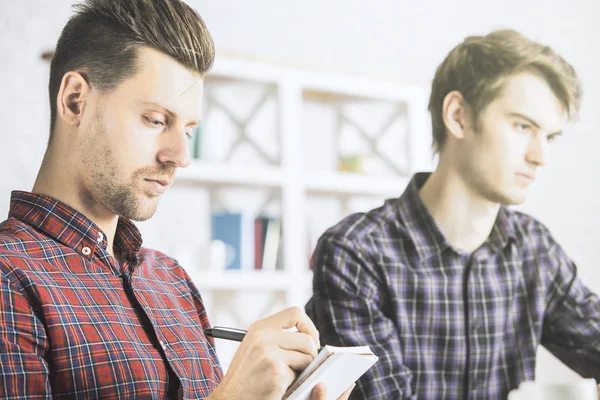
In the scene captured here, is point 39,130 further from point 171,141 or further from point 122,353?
point 122,353

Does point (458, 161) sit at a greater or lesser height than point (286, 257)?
greater

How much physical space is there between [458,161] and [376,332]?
0.52 m

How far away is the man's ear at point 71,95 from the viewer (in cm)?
129

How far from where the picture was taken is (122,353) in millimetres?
1143

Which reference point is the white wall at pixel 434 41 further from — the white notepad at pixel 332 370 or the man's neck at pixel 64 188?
the white notepad at pixel 332 370

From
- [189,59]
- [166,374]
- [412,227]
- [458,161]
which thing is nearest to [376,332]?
[412,227]

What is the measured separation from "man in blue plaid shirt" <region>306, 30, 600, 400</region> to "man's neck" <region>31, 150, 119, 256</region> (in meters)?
0.69

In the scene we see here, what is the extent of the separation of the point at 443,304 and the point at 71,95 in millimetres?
1037

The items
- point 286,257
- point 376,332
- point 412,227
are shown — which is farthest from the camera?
point 286,257

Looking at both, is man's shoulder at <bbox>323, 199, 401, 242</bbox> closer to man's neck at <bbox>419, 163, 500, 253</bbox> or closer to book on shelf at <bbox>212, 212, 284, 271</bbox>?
man's neck at <bbox>419, 163, 500, 253</bbox>

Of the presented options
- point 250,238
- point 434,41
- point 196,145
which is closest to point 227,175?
point 196,145

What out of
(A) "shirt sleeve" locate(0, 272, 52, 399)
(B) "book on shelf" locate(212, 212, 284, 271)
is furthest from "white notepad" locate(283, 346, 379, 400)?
(B) "book on shelf" locate(212, 212, 284, 271)

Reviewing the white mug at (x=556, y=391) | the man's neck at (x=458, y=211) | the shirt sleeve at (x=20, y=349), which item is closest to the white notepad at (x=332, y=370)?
the white mug at (x=556, y=391)

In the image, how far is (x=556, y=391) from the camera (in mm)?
1063
